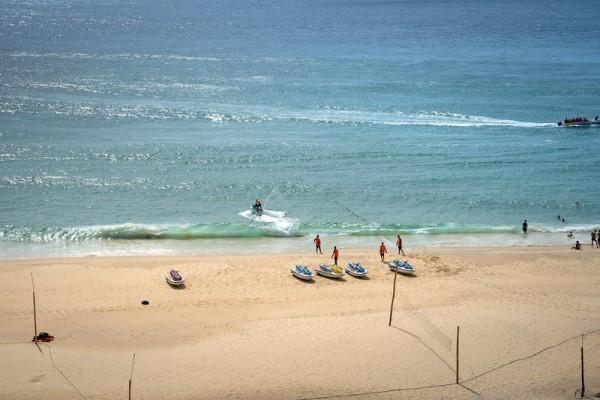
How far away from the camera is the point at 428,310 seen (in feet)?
104

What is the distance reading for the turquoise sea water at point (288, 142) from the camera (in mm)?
44844

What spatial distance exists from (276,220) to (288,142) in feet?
51.3

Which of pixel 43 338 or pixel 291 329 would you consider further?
pixel 291 329

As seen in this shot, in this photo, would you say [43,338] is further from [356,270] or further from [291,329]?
[356,270]

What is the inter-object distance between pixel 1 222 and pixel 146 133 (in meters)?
18.9

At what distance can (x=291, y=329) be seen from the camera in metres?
29.4

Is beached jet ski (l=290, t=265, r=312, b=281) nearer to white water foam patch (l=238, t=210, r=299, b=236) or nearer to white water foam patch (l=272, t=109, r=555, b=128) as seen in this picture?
white water foam patch (l=238, t=210, r=299, b=236)

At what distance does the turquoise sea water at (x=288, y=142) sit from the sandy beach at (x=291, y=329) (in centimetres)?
566

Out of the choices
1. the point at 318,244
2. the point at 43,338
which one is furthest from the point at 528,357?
the point at 43,338

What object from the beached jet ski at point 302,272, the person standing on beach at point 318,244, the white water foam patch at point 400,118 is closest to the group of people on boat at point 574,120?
the white water foam patch at point 400,118

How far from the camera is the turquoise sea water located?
147 feet

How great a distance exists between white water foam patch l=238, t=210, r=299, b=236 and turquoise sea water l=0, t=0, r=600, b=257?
0.58 ft

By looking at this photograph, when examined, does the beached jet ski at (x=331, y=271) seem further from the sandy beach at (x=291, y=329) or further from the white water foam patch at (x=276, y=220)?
the white water foam patch at (x=276, y=220)

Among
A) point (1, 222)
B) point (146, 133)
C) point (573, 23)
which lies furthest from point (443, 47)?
point (1, 222)
